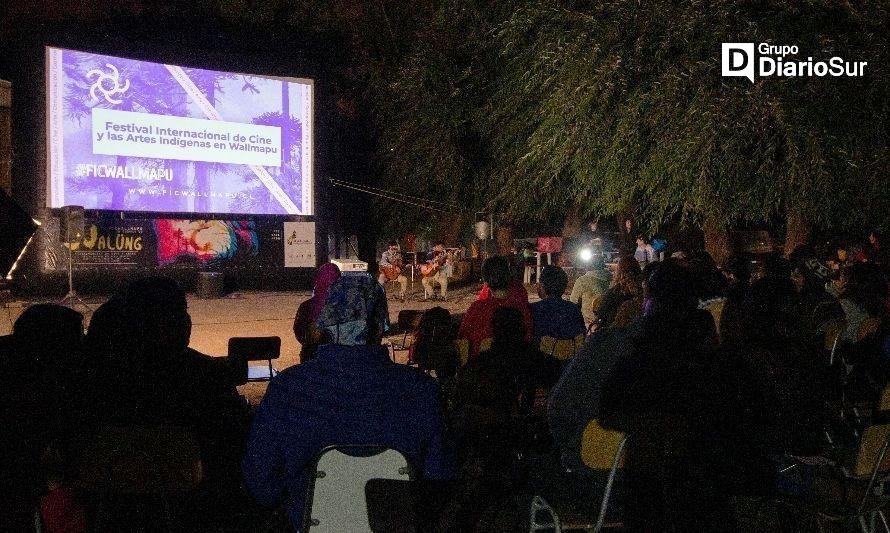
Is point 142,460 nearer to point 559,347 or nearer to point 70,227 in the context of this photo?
point 559,347

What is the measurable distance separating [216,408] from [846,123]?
9.82 meters

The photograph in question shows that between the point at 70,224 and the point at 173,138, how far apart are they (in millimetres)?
3415

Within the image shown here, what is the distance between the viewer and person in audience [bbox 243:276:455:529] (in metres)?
2.44

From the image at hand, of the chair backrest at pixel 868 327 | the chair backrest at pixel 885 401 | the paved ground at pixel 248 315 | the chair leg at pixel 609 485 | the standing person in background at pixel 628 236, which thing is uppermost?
the standing person in background at pixel 628 236

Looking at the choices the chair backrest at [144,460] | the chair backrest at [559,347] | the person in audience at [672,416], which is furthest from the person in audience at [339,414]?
the chair backrest at [559,347]

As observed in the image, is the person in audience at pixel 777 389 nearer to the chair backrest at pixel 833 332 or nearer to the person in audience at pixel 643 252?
the chair backrest at pixel 833 332

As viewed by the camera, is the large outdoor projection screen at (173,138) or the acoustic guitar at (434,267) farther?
the acoustic guitar at (434,267)

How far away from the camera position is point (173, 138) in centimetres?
1681

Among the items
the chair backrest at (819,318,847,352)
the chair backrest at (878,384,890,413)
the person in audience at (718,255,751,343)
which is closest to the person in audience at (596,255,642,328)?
the person in audience at (718,255,751,343)

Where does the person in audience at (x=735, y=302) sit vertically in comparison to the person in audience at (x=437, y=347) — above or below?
above

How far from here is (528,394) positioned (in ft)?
15.8

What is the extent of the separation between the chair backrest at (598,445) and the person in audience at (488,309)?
2.06m

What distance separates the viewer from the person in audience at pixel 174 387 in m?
3.27

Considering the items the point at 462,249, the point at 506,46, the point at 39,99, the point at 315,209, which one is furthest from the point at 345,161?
the point at 506,46
